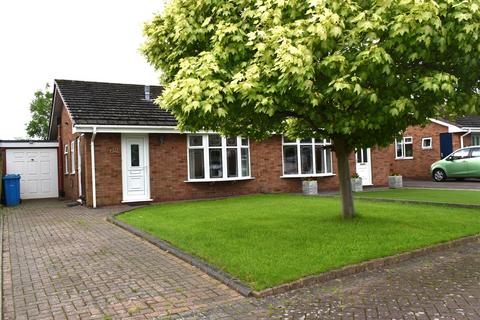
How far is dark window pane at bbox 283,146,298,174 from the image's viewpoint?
714 inches

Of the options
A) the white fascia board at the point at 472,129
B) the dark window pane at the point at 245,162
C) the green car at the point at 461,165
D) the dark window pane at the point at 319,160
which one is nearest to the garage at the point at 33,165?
the dark window pane at the point at 245,162

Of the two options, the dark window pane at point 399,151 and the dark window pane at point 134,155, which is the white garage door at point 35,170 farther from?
the dark window pane at point 399,151

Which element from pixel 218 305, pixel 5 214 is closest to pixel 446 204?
pixel 218 305

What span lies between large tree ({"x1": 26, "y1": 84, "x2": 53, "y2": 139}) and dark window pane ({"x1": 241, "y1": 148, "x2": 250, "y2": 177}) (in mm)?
34823

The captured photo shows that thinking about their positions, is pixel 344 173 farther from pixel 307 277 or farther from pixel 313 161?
pixel 313 161

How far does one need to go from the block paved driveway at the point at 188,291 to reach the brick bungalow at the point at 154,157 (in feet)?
23.5

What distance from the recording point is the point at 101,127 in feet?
46.7

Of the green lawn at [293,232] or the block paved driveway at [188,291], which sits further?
the green lawn at [293,232]

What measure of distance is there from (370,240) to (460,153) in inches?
660

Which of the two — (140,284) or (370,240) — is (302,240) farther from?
(140,284)

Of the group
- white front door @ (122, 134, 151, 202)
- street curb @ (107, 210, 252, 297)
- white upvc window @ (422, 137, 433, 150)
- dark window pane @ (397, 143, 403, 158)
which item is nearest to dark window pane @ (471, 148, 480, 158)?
white upvc window @ (422, 137, 433, 150)

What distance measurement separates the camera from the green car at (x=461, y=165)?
20969mm

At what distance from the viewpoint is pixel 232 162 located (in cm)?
1695

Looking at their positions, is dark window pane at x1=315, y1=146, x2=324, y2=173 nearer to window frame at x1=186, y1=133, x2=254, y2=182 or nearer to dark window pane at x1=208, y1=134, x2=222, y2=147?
window frame at x1=186, y1=133, x2=254, y2=182
